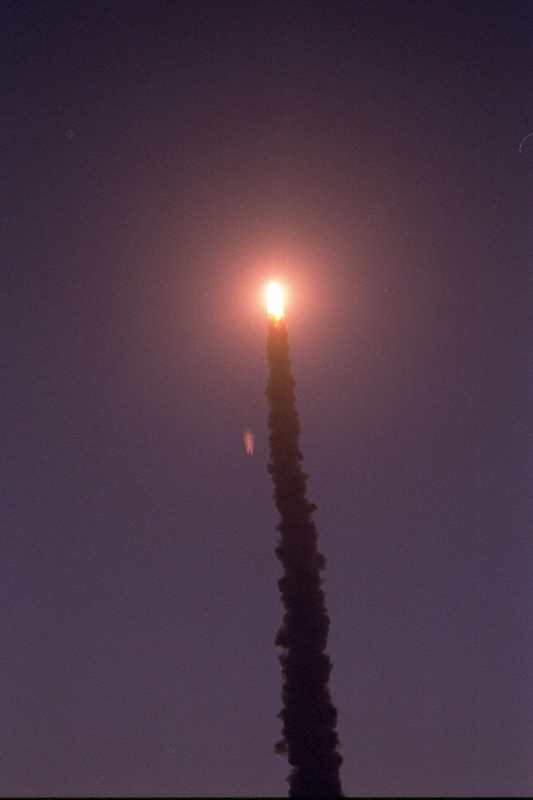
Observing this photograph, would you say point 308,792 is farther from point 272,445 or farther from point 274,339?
point 274,339

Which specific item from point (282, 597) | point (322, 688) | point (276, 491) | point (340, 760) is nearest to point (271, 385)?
point (276, 491)

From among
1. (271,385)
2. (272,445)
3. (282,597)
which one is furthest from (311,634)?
(271,385)

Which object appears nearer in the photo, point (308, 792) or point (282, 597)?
point (308, 792)

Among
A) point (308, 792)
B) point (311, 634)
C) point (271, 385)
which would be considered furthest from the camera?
point (271, 385)

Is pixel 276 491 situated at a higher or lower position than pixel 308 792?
higher

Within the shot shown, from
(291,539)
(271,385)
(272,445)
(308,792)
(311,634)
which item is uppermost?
(271,385)

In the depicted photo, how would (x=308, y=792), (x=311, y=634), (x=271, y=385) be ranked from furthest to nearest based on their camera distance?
(x=271, y=385)
(x=311, y=634)
(x=308, y=792)

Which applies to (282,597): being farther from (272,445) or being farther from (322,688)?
(272,445)
